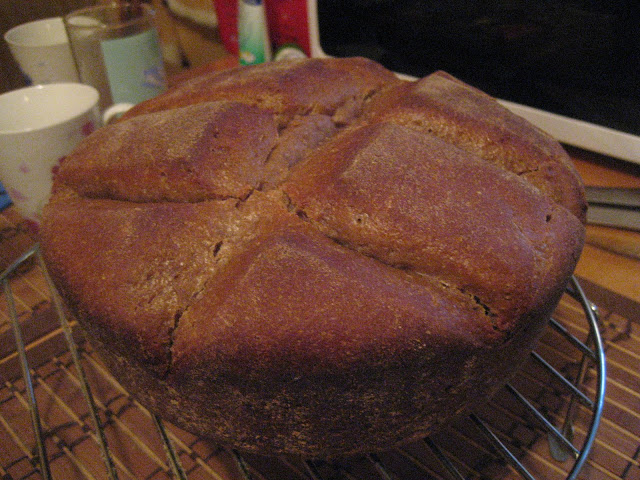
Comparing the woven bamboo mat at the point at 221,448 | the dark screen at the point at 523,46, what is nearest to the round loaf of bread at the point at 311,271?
the woven bamboo mat at the point at 221,448

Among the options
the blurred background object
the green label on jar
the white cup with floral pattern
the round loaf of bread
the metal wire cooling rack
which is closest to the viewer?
the round loaf of bread

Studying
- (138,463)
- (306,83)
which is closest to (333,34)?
(306,83)

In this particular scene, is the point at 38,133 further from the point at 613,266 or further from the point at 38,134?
the point at 613,266

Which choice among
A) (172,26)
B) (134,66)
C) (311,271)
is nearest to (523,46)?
(311,271)

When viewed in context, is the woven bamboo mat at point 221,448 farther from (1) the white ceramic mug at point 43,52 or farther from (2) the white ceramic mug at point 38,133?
(1) the white ceramic mug at point 43,52

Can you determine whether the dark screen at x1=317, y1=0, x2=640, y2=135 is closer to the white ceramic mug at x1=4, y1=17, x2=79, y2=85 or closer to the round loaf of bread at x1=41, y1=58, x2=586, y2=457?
the round loaf of bread at x1=41, y1=58, x2=586, y2=457

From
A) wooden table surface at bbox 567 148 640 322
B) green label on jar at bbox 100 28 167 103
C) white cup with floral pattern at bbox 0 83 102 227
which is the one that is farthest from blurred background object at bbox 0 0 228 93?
wooden table surface at bbox 567 148 640 322

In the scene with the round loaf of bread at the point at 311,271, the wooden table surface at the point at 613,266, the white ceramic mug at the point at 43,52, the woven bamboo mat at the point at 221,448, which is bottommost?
the woven bamboo mat at the point at 221,448
